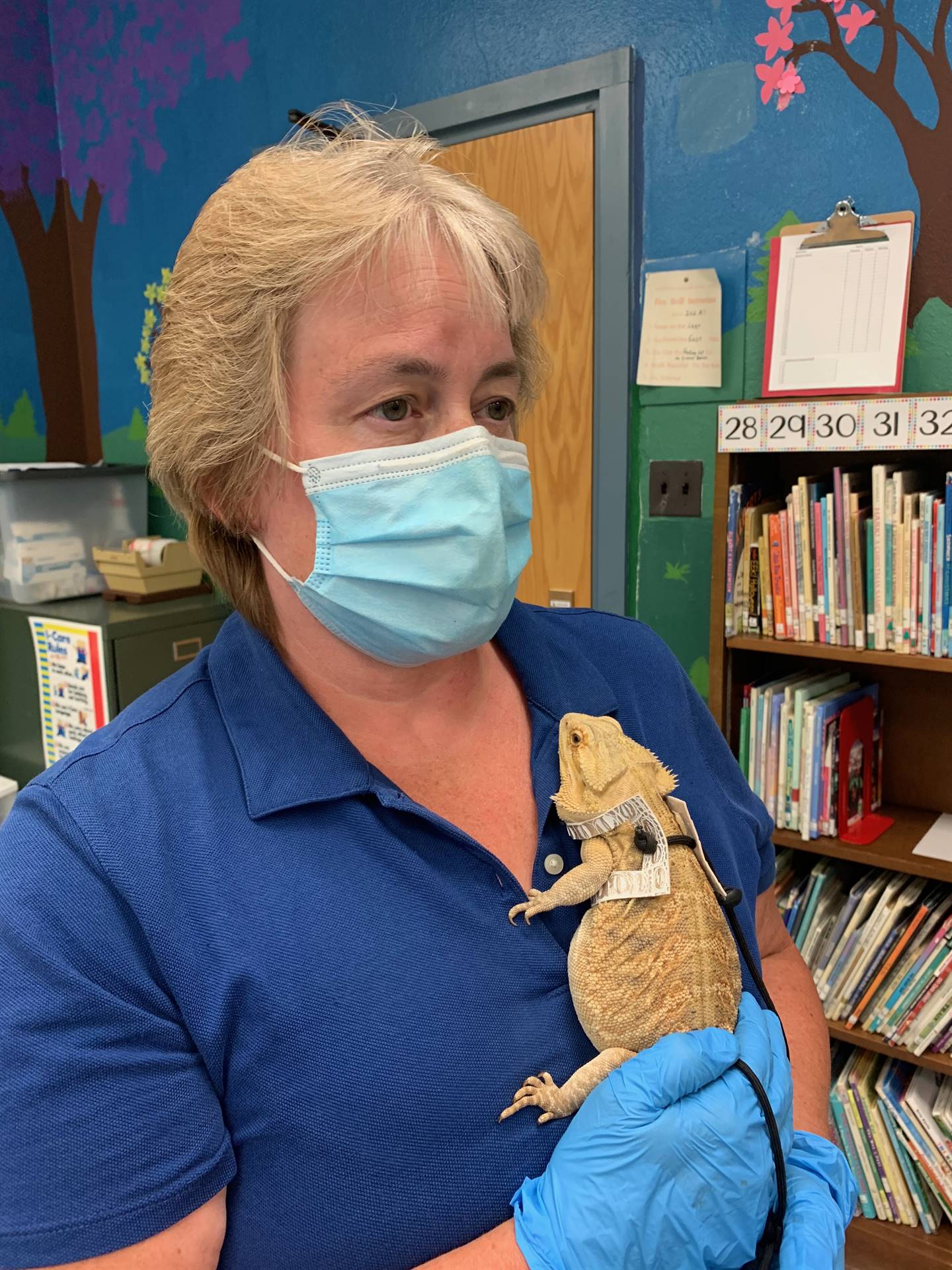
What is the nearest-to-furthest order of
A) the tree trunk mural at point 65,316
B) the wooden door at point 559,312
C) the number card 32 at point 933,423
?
the number card 32 at point 933,423
the wooden door at point 559,312
the tree trunk mural at point 65,316

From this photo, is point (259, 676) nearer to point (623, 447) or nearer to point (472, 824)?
point (472, 824)

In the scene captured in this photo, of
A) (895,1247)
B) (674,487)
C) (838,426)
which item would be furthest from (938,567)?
(895,1247)

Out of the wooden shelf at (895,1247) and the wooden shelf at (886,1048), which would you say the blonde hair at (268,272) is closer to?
the wooden shelf at (886,1048)

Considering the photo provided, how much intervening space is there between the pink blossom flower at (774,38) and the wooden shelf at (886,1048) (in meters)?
2.01

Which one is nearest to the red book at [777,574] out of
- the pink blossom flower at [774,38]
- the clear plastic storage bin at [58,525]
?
the pink blossom flower at [774,38]

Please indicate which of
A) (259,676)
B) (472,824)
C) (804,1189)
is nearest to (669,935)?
(472,824)

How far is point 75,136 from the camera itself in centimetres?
302

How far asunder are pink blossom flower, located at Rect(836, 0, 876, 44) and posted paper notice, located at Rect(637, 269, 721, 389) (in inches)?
19.3

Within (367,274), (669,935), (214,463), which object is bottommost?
(669,935)

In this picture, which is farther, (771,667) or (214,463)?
(771,667)

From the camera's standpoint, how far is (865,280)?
1.77 m

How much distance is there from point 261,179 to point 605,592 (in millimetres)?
1546

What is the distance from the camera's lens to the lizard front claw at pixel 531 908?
85 cm

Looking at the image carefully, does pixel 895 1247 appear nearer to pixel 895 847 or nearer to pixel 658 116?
pixel 895 847
